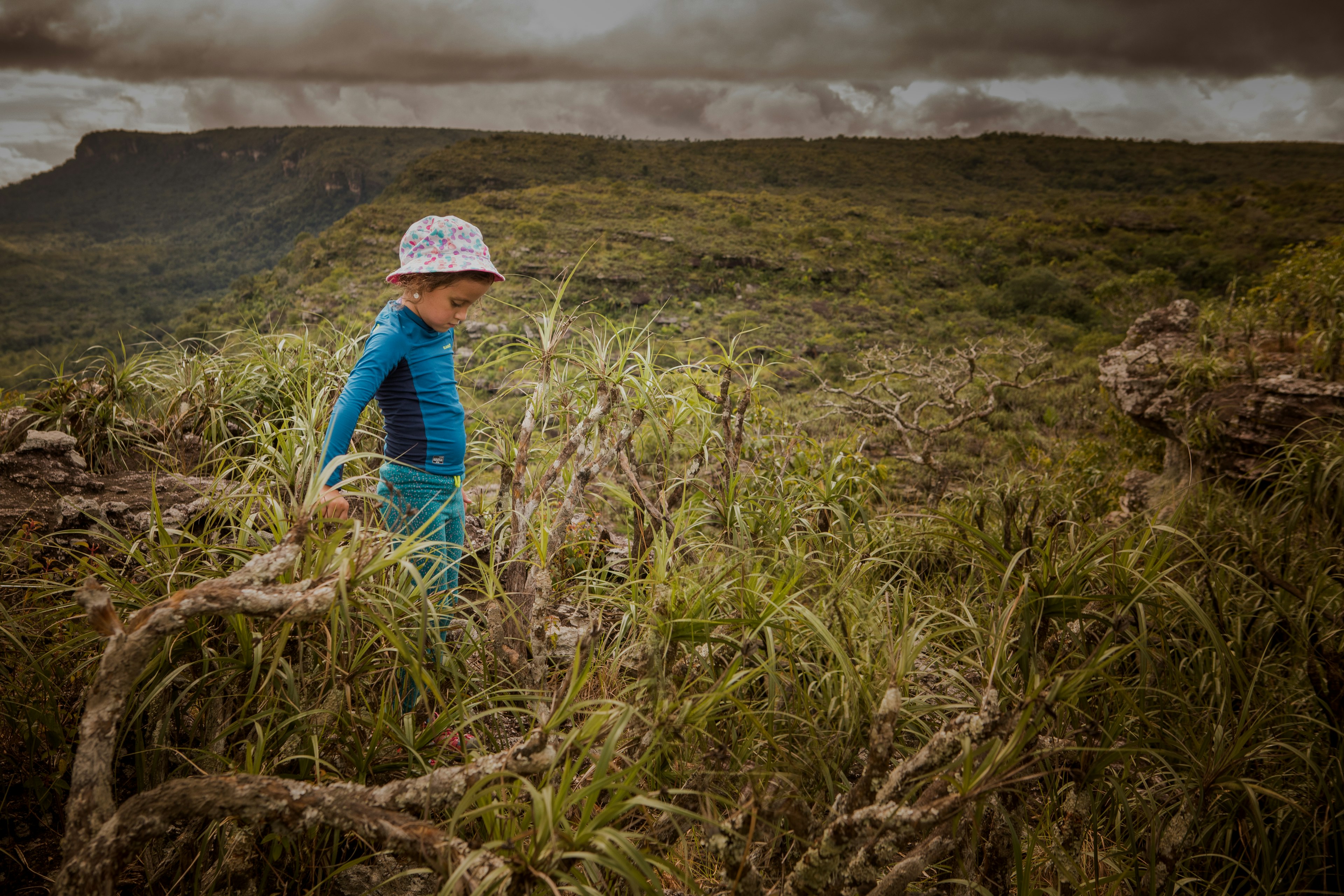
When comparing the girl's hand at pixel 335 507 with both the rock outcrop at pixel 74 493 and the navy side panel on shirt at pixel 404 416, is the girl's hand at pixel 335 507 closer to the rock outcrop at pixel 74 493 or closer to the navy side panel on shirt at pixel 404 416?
the navy side panel on shirt at pixel 404 416

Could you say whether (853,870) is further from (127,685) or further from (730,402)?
(730,402)

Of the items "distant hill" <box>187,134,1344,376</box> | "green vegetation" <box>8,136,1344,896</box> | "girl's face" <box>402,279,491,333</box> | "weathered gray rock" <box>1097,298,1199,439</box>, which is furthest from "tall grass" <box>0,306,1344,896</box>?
"distant hill" <box>187,134,1344,376</box>

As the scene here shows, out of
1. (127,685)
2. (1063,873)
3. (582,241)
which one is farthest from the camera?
(582,241)

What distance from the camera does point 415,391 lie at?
2002mm

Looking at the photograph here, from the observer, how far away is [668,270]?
24234 millimetres

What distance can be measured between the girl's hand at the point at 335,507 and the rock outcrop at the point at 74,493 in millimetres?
697

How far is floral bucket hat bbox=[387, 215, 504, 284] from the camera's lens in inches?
73.1

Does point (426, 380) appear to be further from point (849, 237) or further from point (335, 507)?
point (849, 237)

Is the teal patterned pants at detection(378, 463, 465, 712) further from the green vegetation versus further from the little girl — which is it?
the green vegetation

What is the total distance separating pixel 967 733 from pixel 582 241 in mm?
27551

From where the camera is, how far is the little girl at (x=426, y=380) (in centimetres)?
185

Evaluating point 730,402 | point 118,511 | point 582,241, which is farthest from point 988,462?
point 582,241

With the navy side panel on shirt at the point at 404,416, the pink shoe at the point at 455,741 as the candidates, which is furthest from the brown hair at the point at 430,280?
the pink shoe at the point at 455,741

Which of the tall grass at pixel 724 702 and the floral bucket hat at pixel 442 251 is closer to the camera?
the tall grass at pixel 724 702
